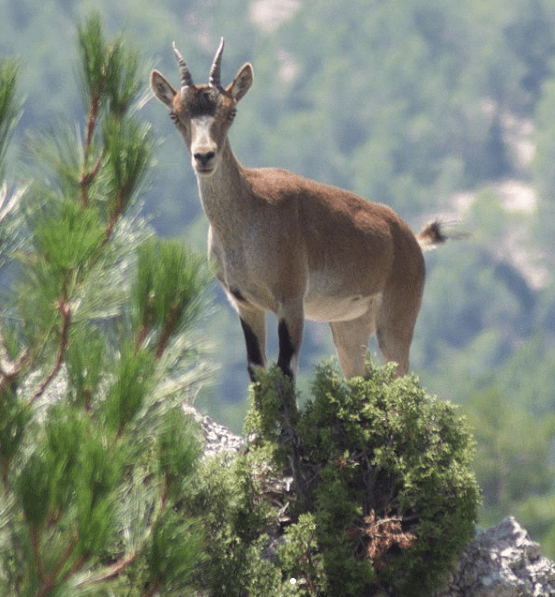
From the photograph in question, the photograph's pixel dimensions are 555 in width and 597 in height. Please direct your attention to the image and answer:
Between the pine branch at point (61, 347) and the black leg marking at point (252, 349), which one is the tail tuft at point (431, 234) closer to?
the black leg marking at point (252, 349)

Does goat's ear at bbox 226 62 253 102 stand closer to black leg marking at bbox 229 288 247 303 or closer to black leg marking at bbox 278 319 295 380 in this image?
black leg marking at bbox 229 288 247 303

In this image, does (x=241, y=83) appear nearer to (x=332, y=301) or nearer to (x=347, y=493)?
(x=332, y=301)

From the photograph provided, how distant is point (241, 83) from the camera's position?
1494 centimetres

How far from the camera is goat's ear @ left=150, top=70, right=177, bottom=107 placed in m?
14.5

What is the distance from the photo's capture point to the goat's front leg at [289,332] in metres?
14.9

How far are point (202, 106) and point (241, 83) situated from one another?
28.0 inches

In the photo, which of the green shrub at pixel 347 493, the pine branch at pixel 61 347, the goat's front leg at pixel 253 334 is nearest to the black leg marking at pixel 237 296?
the goat's front leg at pixel 253 334

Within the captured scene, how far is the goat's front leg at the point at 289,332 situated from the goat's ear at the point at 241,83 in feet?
6.31

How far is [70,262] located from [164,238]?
1.28 m

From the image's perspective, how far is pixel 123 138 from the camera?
10789mm

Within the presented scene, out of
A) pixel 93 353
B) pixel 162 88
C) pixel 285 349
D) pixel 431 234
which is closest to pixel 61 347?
pixel 93 353

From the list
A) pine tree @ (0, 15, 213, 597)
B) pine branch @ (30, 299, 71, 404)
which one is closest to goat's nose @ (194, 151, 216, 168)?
pine tree @ (0, 15, 213, 597)

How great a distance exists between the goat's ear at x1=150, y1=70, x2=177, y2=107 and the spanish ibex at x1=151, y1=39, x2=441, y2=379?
1 cm

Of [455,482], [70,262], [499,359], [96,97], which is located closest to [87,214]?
[70,262]
